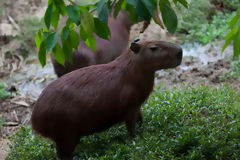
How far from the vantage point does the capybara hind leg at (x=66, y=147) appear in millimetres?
3615

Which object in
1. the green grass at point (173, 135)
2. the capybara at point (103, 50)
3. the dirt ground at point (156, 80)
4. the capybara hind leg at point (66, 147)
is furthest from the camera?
the dirt ground at point (156, 80)

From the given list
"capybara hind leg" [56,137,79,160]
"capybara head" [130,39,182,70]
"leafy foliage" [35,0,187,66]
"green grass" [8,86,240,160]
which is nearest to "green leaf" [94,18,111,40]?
"leafy foliage" [35,0,187,66]

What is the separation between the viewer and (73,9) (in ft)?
7.70

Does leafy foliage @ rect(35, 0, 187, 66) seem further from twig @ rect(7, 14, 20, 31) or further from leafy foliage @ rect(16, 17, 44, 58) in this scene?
twig @ rect(7, 14, 20, 31)

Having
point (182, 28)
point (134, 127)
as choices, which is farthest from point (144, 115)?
point (182, 28)

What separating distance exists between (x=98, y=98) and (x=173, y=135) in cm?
86


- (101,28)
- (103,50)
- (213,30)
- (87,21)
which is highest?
(87,21)

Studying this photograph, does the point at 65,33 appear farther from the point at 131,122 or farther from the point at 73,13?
the point at 131,122

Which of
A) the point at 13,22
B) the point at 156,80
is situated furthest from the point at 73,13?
the point at 13,22

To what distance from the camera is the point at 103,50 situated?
5.55 meters

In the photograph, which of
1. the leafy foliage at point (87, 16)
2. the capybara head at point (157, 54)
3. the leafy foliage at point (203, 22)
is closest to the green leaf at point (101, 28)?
the leafy foliage at point (87, 16)

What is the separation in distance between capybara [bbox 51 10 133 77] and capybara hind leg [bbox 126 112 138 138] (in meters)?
1.41

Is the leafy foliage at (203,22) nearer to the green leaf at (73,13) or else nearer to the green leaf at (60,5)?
the green leaf at (60,5)

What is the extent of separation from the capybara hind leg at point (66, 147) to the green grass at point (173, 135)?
0.19 meters
